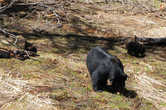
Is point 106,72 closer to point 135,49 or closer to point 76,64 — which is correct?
point 76,64

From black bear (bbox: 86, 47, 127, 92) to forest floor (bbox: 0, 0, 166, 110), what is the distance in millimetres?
197

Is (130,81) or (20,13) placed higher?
(20,13)

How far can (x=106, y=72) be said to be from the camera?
5629 mm

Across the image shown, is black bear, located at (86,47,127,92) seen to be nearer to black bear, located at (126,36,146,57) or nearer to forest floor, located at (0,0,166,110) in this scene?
forest floor, located at (0,0,166,110)

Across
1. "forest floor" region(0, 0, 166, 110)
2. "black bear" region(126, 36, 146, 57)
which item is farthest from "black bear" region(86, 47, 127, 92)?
"black bear" region(126, 36, 146, 57)

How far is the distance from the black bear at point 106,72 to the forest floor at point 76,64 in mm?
197

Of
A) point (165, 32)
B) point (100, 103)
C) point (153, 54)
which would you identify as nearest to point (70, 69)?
point (100, 103)

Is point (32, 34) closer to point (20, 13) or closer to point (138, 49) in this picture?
point (20, 13)

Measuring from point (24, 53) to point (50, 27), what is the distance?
8.71 feet

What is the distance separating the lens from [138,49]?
8.10m

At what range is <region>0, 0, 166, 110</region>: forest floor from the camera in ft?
17.8

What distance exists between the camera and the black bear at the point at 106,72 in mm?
5512

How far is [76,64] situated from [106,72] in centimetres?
165

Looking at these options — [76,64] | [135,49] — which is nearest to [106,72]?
[76,64]
